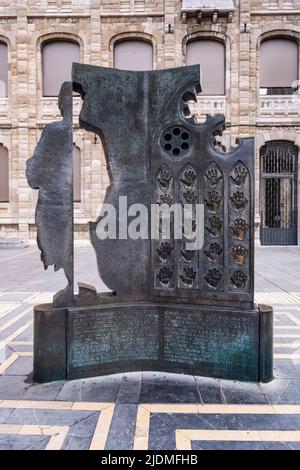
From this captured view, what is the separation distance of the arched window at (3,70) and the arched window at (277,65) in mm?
11897

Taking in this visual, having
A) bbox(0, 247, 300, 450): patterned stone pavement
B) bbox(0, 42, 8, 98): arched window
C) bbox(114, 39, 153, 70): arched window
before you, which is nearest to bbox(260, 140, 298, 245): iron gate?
bbox(114, 39, 153, 70): arched window

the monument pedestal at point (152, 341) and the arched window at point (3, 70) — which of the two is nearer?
the monument pedestal at point (152, 341)

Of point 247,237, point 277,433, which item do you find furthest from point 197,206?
point 277,433

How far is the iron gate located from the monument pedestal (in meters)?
14.2

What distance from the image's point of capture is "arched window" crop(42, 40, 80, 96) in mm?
17391

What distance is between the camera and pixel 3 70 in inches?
688

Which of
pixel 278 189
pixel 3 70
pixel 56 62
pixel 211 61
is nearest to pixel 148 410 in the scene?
pixel 278 189

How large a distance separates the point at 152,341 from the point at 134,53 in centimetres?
1652

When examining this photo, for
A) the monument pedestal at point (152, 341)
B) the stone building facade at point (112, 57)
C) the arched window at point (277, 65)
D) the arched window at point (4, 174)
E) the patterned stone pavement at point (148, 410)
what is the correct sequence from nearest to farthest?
the patterned stone pavement at point (148, 410) < the monument pedestal at point (152, 341) < the stone building facade at point (112, 57) < the arched window at point (277, 65) < the arched window at point (4, 174)

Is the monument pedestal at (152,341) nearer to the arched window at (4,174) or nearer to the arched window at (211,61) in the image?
the arched window at (4,174)

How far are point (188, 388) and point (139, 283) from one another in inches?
44.7

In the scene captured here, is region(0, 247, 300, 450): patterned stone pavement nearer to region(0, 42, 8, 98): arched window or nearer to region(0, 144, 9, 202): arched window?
region(0, 144, 9, 202): arched window

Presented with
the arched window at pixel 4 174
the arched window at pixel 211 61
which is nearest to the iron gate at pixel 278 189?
the arched window at pixel 211 61

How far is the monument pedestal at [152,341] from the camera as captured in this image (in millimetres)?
3650
